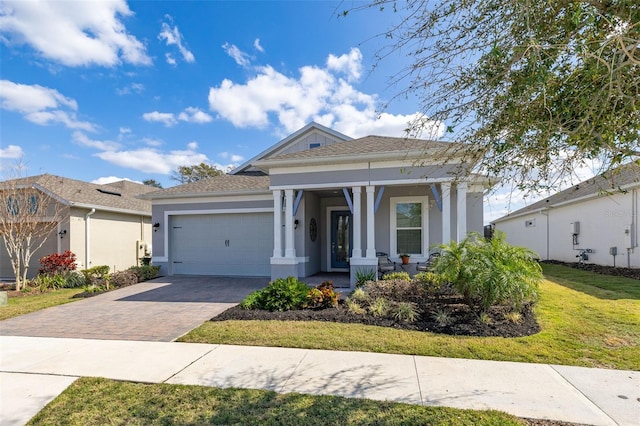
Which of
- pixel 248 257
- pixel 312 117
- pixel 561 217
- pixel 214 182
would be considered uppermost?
pixel 312 117

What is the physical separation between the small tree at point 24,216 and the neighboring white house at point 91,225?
6 centimetres

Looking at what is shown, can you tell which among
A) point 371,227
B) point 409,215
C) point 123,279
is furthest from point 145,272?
point 409,215

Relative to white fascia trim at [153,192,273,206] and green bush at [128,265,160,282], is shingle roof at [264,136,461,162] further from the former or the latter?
green bush at [128,265,160,282]

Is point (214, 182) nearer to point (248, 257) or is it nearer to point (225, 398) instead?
point (248, 257)

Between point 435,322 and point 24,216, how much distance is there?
44.8 feet

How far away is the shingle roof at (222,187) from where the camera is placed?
39.2ft

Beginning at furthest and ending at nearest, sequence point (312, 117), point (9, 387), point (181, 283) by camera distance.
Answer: point (312, 117), point (181, 283), point (9, 387)

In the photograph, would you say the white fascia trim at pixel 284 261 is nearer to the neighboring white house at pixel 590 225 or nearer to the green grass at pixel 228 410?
the green grass at pixel 228 410

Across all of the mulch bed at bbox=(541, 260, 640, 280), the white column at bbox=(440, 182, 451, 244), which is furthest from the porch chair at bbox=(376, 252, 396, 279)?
the mulch bed at bbox=(541, 260, 640, 280)

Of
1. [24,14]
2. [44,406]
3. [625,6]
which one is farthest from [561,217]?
[24,14]

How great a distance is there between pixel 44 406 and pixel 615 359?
6.97m

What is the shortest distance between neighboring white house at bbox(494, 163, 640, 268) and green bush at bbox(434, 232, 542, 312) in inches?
112

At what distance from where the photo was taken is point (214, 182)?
13.2 m

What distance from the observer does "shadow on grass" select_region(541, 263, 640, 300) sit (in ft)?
26.2
